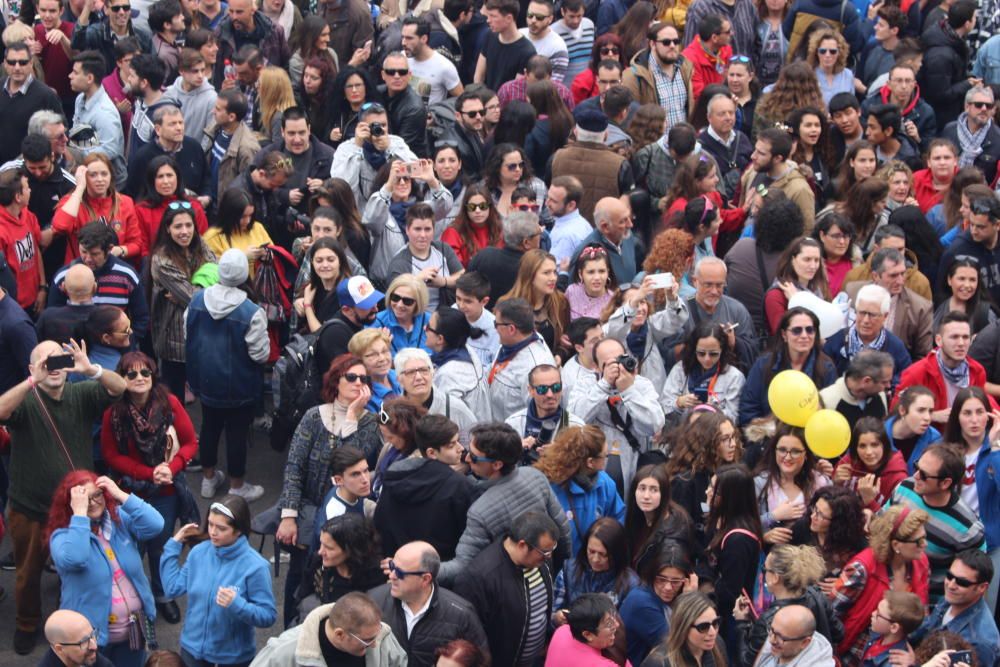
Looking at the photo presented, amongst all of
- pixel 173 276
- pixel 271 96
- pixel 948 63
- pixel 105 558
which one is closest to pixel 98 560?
pixel 105 558

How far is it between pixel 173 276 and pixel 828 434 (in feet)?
14.5

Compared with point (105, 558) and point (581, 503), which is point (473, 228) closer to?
point (581, 503)

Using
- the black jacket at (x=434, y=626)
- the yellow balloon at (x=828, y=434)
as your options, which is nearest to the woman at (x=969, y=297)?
the yellow balloon at (x=828, y=434)

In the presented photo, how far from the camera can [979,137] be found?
12648 mm

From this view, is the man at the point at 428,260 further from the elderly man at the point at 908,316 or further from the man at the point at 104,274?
the elderly man at the point at 908,316

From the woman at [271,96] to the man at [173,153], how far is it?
585mm

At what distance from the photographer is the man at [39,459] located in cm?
925

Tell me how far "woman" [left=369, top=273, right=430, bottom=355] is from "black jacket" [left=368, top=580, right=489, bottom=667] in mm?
2569

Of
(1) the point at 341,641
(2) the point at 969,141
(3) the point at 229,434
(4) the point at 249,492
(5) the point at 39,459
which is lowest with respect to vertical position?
(4) the point at 249,492

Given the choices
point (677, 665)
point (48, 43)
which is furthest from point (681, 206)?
point (48, 43)

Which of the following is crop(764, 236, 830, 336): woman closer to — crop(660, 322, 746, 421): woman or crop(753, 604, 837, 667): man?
crop(660, 322, 746, 421): woman

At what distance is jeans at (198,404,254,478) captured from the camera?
10.5 meters

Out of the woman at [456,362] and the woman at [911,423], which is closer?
the woman at [911,423]

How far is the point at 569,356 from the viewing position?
408 inches
